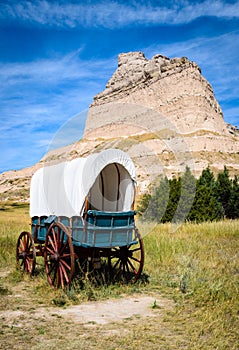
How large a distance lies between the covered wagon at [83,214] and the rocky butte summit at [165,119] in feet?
152

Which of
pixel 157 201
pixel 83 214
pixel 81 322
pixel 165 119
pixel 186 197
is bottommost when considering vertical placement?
pixel 81 322

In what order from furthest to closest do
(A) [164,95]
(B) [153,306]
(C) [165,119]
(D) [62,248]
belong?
(A) [164,95], (C) [165,119], (D) [62,248], (B) [153,306]

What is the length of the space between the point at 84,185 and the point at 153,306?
2.45m

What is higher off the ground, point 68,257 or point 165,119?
point 165,119

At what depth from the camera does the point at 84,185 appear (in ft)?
21.9

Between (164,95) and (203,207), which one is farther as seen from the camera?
(164,95)

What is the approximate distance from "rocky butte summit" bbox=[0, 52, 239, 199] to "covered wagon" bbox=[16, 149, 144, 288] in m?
46.3

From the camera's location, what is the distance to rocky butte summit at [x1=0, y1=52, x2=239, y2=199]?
78.6 meters

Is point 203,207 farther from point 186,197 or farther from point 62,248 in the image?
point 62,248

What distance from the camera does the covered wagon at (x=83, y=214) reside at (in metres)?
6.71

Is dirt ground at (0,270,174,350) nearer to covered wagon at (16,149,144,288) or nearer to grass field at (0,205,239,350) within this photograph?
grass field at (0,205,239,350)

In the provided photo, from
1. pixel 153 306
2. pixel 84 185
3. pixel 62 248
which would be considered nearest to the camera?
pixel 153 306

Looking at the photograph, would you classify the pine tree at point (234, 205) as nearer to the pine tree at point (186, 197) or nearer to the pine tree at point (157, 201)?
the pine tree at point (186, 197)

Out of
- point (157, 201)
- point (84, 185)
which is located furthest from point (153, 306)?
point (157, 201)
